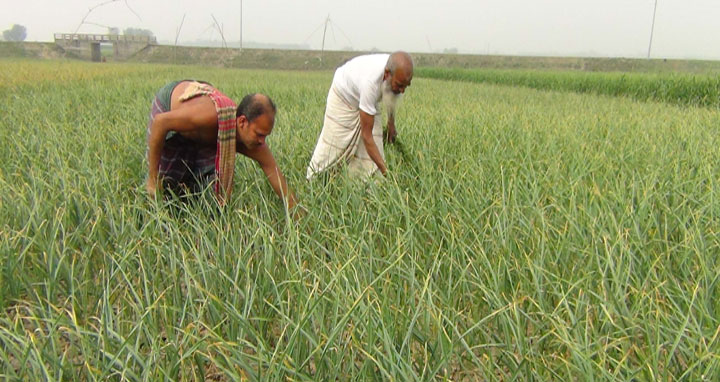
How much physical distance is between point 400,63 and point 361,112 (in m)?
0.36

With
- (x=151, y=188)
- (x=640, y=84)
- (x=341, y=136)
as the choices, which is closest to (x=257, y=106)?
(x=151, y=188)

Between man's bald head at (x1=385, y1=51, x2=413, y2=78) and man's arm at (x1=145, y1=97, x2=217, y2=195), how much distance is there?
3.26 ft

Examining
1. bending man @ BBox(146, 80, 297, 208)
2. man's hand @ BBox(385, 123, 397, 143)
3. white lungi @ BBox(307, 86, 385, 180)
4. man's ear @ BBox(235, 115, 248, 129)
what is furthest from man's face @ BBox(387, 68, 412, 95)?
man's ear @ BBox(235, 115, 248, 129)

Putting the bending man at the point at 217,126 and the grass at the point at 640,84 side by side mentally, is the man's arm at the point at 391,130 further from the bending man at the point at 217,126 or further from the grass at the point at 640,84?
the grass at the point at 640,84

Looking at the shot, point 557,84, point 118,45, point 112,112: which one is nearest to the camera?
point 112,112

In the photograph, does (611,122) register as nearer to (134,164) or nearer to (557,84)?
→ (134,164)

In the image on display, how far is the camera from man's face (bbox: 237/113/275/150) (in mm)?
1965

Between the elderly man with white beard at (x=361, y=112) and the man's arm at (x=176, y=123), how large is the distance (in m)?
0.70

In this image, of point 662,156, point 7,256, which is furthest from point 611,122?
point 7,256

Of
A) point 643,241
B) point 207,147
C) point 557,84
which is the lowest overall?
point 643,241

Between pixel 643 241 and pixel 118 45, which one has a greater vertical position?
pixel 118 45

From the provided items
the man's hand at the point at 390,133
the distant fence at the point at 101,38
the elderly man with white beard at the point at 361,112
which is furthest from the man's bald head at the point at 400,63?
the distant fence at the point at 101,38

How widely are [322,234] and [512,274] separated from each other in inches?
29.8

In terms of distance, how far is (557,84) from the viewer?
14070mm
